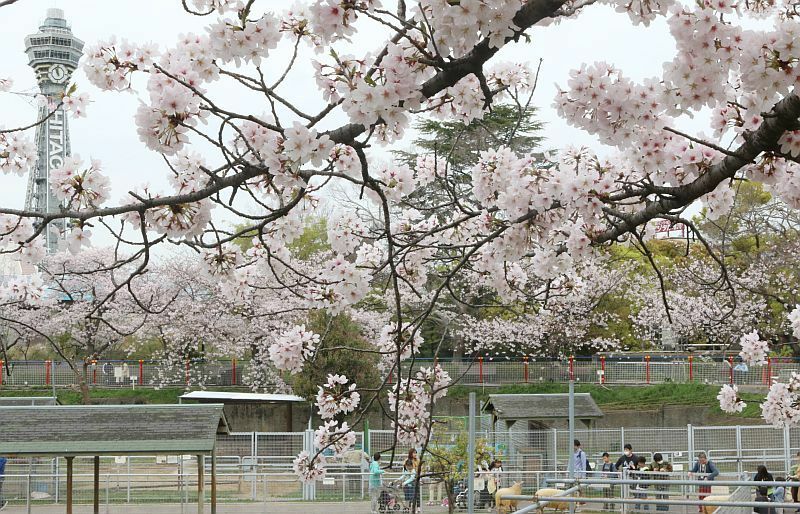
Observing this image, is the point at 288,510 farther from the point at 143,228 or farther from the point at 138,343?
the point at 138,343

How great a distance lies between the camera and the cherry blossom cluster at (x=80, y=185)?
11.8ft

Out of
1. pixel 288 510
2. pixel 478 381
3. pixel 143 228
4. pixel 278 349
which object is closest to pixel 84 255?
pixel 478 381

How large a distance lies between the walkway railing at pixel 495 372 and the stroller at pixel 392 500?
41.6 feet

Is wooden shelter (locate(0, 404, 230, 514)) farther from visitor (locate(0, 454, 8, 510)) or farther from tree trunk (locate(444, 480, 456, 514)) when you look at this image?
tree trunk (locate(444, 480, 456, 514))

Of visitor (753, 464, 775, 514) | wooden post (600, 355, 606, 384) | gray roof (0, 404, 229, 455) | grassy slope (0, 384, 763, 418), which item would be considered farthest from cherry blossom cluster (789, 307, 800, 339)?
wooden post (600, 355, 606, 384)

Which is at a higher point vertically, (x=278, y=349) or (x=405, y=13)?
(x=405, y=13)

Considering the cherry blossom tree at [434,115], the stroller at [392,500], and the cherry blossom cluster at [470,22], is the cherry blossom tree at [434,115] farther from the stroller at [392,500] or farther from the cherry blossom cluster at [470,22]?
the stroller at [392,500]

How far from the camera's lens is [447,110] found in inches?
174

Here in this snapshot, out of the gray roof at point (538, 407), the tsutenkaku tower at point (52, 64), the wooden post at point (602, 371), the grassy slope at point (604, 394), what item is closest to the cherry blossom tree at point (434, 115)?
the gray roof at point (538, 407)

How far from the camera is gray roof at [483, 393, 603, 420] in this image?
16719 millimetres

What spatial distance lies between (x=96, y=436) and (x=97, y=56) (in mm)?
9113

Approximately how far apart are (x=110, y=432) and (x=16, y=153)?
24.6 ft

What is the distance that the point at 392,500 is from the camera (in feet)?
42.3

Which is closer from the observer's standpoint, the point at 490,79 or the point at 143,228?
the point at 143,228
